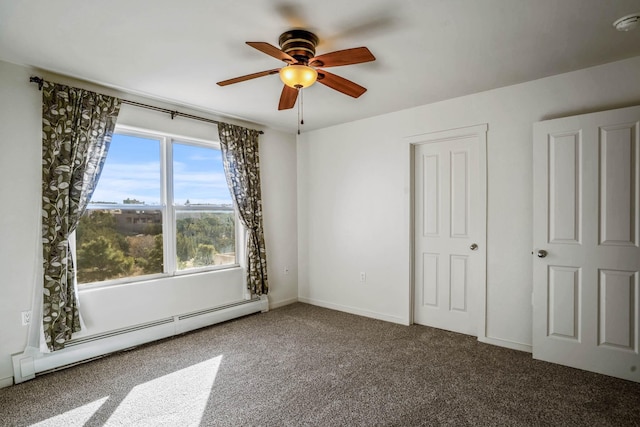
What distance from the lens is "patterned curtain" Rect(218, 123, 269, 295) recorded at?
409cm

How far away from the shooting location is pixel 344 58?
2092 millimetres

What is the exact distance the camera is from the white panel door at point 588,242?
258 cm

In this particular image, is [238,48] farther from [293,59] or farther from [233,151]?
[233,151]

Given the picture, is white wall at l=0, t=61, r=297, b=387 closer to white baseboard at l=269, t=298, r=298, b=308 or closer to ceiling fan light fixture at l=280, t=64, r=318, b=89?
white baseboard at l=269, t=298, r=298, b=308

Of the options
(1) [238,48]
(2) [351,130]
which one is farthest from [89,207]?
(2) [351,130]

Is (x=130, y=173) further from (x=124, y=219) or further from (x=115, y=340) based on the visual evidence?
(x=115, y=340)

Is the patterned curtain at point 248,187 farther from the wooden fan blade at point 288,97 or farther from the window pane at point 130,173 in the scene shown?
the wooden fan blade at point 288,97

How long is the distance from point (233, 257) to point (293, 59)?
9.18ft

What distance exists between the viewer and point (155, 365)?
2.90 metres

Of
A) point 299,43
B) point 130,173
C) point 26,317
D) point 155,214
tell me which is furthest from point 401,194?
point 26,317

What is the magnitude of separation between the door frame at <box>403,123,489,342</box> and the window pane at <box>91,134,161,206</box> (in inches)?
112

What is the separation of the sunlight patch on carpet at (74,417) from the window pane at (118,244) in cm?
120

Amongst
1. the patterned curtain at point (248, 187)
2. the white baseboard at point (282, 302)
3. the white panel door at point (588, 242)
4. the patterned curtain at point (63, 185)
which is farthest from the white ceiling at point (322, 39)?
the white baseboard at point (282, 302)

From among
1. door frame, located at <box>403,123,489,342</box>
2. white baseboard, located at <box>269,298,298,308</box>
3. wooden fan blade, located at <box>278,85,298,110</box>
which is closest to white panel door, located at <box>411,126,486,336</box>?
door frame, located at <box>403,123,489,342</box>
